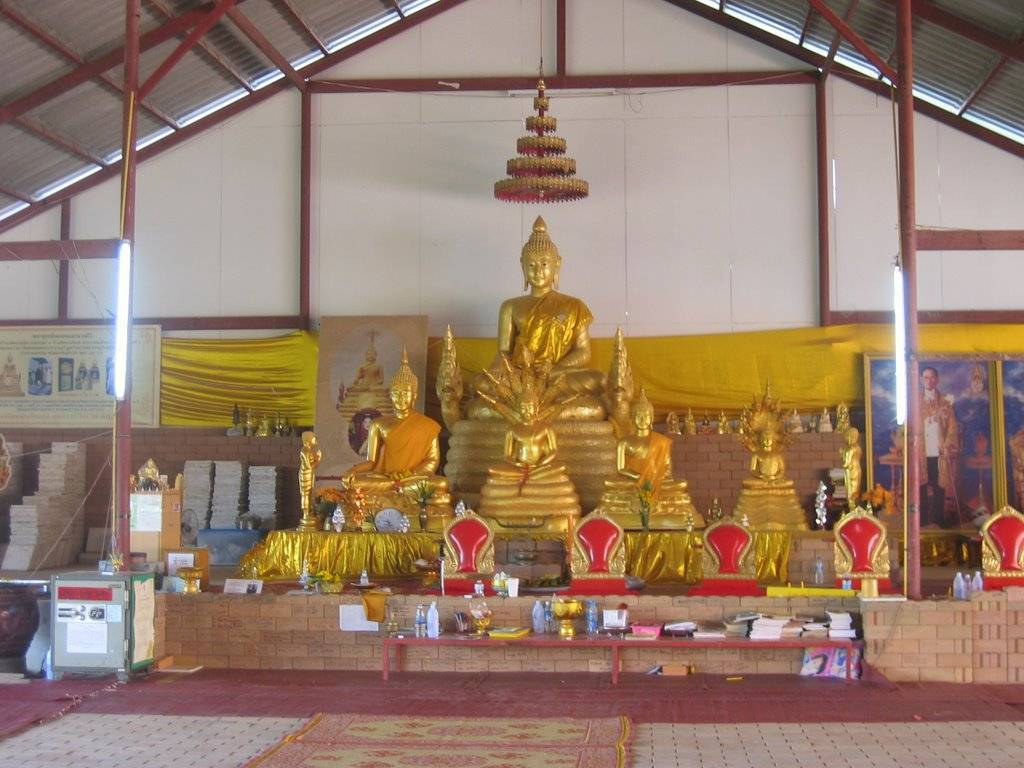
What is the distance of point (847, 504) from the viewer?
12047 millimetres

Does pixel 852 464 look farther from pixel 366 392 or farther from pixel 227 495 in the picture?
pixel 227 495

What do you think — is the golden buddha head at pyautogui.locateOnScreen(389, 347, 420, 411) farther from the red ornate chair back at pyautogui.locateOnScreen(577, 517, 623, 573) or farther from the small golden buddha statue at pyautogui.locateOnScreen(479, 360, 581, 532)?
the red ornate chair back at pyautogui.locateOnScreen(577, 517, 623, 573)

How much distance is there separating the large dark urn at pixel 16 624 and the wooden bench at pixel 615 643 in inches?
79.6

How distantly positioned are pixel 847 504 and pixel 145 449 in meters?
6.80

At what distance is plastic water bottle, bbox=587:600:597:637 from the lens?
7.52 m

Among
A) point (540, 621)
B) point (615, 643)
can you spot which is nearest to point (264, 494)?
point (540, 621)

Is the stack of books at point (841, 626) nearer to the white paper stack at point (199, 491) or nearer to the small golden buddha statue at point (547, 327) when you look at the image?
the small golden buddha statue at point (547, 327)

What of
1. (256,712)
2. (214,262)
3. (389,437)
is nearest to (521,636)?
(256,712)

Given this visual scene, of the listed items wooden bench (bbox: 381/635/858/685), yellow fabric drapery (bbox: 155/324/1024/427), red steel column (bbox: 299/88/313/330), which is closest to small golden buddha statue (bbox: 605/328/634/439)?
yellow fabric drapery (bbox: 155/324/1024/427)

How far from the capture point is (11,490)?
13.2m

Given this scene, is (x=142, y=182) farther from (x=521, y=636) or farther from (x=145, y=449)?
(x=521, y=636)

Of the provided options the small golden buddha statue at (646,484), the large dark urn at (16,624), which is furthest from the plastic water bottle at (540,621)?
the large dark urn at (16,624)

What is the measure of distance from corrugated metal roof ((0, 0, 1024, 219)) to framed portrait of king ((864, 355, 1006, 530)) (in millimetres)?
2395

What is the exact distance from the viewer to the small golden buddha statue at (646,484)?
34.1 ft
